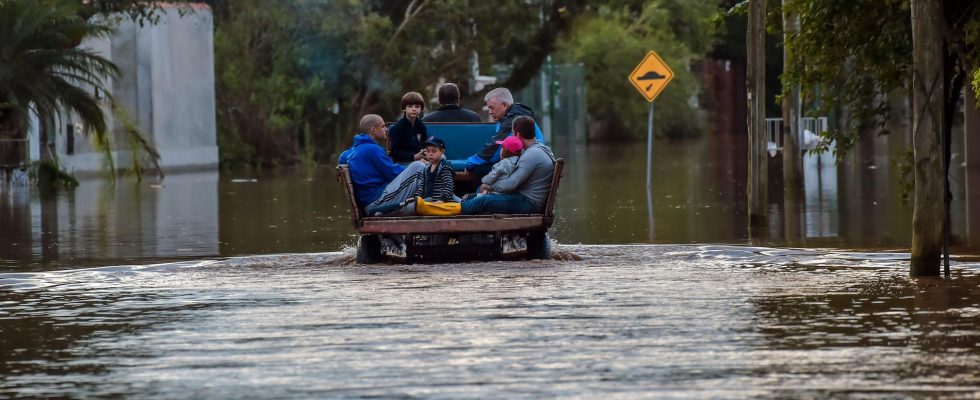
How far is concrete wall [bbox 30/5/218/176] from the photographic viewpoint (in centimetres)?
5300

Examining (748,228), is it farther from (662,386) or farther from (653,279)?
(662,386)

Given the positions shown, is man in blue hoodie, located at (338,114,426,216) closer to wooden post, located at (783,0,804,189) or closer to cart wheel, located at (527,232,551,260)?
cart wheel, located at (527,232,551,260)

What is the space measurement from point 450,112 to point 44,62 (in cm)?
2335

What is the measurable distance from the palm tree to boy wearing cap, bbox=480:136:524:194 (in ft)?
78.8

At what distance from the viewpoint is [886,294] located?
1477cm

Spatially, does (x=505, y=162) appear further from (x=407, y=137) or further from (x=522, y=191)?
(x=407, y=137)

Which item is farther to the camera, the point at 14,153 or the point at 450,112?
the point at 14,153

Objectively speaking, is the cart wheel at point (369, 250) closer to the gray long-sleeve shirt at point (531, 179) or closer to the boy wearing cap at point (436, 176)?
the boy wearing cap at point (436, 176)

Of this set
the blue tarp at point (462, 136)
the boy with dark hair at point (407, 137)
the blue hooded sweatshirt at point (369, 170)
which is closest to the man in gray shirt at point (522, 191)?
the blue hooded sweatshirt at point (369, 170)

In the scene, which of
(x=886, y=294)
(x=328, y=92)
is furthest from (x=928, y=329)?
(x=328, y=92)

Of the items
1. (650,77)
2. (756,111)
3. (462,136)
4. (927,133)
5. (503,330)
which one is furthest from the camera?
(650,77)

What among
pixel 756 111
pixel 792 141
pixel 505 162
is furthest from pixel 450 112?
pixel 792 141

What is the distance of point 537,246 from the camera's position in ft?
60.3

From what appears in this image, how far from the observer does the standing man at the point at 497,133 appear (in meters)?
19.3
